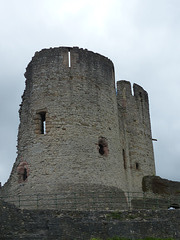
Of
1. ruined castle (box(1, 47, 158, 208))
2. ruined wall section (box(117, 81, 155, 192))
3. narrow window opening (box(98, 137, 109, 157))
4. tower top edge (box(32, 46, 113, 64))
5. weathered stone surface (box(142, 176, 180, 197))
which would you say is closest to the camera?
ruined castle (box(1, 47, 158, 208))

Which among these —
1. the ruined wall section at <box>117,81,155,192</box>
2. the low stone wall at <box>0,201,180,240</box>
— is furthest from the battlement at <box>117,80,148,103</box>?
the low stone wall at <box>0,201,180,240</box>

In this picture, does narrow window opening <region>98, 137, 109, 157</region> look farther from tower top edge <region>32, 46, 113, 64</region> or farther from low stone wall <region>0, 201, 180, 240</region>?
tower top edge <region>32, 46, 113, 64</region>

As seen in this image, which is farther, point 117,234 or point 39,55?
point 39,55

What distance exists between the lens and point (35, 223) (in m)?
15.9

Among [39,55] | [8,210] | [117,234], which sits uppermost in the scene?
[39,55]

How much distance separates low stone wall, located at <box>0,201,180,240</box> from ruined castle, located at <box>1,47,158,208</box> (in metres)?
2.43

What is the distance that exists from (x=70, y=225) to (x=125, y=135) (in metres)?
10.9

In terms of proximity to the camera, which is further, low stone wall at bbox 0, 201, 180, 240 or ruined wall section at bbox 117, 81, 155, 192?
ruined wall section at bbox 117, 81, 155, 192

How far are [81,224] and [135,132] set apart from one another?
503 inches

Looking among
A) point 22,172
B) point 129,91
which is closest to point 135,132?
point 129,91

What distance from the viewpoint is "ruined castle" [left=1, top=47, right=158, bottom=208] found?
19.5 metres

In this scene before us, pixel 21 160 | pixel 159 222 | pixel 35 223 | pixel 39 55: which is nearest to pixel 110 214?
pixel 159 222

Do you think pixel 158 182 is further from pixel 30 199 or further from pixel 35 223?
pixel 35 223

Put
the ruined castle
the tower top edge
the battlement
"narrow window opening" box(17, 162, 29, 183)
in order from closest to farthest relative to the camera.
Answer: the ruined castle < "narrow window opening" box(17, 162, 29, 183) < the tower top edge < the battlement
